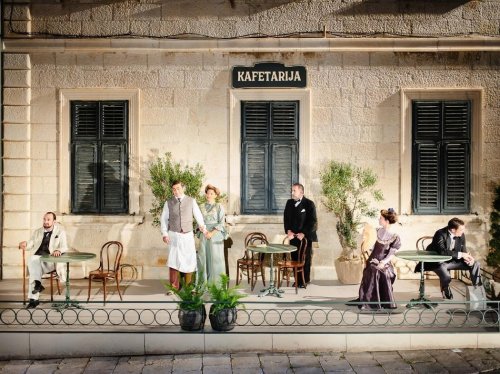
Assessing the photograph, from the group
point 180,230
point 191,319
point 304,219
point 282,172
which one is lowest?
point 191,319

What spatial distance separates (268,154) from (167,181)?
6.11ft

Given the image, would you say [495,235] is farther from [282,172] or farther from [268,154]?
[268,154]

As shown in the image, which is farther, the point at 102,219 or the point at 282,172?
the point at 282,172

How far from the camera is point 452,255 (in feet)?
33.1

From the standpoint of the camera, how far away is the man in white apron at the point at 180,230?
1048cm

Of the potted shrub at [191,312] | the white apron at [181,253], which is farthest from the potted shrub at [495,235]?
the potted shrub at [191,312]

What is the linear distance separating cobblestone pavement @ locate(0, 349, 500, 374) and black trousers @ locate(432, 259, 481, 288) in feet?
5.96

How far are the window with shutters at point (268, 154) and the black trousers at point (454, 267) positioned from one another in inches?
127

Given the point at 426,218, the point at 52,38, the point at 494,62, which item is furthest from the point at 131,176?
the point at 494,62

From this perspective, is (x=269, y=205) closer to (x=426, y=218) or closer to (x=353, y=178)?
(x=353, y=178)

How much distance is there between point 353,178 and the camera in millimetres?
12148

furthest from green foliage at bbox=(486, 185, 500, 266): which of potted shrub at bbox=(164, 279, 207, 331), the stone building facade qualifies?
potted shrub at bbox=(164, 279, 207, 331)

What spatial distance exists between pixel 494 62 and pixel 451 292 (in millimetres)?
4308

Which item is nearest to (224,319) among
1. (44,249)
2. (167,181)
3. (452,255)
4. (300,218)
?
(44,249)
